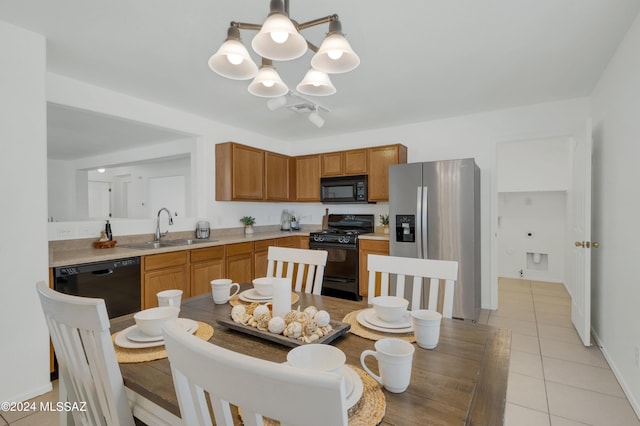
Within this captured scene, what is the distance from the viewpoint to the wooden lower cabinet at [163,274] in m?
2.73

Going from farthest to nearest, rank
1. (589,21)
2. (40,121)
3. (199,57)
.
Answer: (199,57)
(40,121)
(589,21)

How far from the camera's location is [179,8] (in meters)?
1.77

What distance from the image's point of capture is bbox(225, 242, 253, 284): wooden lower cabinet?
3.50m

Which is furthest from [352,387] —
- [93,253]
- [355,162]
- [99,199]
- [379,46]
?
[99,199]

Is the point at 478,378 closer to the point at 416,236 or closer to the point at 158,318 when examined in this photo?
the point at 158,318

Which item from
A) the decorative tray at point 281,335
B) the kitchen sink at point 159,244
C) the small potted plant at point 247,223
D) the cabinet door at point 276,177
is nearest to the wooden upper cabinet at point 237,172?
the cabinet door at point 276,177

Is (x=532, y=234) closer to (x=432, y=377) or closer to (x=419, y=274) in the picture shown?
(x=419, y=274)

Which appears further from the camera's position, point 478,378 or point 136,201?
point 136,201

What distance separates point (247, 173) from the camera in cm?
403

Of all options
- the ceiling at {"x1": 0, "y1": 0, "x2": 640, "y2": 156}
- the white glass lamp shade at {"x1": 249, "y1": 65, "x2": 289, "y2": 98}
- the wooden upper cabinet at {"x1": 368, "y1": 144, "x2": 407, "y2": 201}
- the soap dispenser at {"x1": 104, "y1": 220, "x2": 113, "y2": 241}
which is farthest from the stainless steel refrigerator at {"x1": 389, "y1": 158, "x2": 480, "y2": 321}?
the soap dispenser at {"x1": 104, "y1": 220, "x2": 113, "y2": 241}

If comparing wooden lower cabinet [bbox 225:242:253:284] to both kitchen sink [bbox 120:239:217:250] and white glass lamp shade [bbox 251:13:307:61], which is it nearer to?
kitchen sink [bbox 120:239:217:250]

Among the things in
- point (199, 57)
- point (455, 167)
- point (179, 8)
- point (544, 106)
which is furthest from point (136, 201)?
point (544, 106)

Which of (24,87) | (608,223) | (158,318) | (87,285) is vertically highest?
(24,87)

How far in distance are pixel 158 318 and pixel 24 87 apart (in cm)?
205
